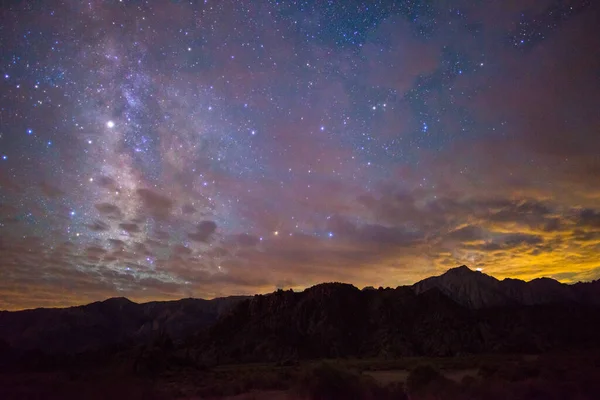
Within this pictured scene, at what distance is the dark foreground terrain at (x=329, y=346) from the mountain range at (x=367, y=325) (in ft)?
1.29

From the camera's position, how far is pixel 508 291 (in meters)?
145

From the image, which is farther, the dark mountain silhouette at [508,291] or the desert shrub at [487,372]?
the dark mountain silhouette at [508,291]

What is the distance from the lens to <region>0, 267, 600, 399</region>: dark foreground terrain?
822 inches

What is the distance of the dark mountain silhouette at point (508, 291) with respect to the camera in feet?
448

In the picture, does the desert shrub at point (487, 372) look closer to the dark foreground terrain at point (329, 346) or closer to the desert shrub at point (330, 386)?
the dark foreground terrain at point (329, 346)

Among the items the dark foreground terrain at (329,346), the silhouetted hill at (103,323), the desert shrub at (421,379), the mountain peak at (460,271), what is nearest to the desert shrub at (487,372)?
the dark foreground terrain at (329,346)

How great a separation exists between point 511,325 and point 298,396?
3900 inches

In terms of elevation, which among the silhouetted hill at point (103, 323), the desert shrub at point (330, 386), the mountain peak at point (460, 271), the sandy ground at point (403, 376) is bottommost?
the sandy ground at point (403, 376)

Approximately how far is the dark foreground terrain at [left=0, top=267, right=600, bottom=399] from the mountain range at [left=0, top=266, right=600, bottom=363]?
0.39 meters

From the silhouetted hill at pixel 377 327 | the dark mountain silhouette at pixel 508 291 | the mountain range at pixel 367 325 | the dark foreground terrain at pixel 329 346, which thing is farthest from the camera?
the dark mountain silhouette at pixel 508 291

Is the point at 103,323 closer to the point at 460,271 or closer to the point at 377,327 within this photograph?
the point at 377,327

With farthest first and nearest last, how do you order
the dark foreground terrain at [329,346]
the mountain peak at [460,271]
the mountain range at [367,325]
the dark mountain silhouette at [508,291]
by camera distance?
the mountain peak at [460,271]
the dark mountain silhouette at [508,291]
the mountain range at [367,325]
the dark foreground terrain at [329,346]

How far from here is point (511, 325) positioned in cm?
10150

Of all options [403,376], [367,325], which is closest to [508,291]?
[367,325]
